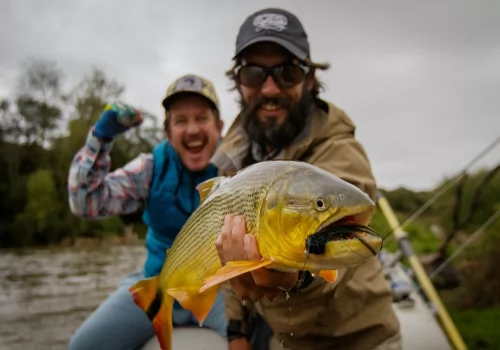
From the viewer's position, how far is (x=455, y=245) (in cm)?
904

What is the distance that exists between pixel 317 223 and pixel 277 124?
167 cm

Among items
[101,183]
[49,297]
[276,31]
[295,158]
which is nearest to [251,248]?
[295,158]

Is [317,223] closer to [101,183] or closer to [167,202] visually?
[167,202]

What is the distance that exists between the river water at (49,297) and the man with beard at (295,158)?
400cm

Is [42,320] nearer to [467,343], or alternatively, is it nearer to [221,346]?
[221,346]

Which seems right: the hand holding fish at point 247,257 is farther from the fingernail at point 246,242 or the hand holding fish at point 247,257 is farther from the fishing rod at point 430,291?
the fishing rod at point 430,291

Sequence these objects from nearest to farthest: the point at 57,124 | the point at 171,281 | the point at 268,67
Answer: the point at 171,281 → the point at 268,67 → the point at 57,124

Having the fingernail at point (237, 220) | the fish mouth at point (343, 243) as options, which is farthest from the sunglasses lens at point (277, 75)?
the fish mouth at point (343, 243)

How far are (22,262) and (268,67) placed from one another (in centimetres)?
1572

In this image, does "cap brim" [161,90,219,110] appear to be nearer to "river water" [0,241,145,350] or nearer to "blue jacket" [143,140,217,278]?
"blue jacket" [143,140,217,278]

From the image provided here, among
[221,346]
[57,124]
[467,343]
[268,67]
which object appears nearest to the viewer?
[268,67]

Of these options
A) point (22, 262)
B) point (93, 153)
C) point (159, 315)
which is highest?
point (93, 153)

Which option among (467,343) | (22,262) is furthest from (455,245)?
(22,262)

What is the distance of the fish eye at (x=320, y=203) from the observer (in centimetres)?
160
